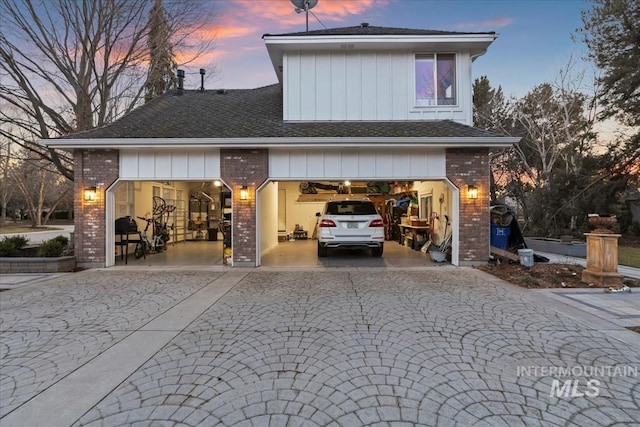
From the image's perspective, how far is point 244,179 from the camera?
27.8 ft

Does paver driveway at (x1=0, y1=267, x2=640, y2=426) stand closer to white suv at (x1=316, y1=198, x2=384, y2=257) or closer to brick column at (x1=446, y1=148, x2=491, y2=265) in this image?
brick column at (x1=446, y1=148, x2=491, y2=265)

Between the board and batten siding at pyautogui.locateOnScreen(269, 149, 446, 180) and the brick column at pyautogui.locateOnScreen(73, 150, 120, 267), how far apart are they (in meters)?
4.07

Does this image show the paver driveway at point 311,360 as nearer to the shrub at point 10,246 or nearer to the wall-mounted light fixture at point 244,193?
the wall-mounted light fixture at point 244,193

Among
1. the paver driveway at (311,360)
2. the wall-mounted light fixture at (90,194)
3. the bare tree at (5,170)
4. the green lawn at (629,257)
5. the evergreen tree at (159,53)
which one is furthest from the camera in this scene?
the bare tree at (5,170)

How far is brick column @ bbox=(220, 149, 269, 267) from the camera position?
8.45 m

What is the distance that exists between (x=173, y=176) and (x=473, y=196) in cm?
757

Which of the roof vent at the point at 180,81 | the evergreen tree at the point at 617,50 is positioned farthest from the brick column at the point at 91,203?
the evergreen tree at the point at 617,50

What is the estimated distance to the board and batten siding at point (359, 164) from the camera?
27.9 ft

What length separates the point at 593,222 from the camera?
6.43 meters

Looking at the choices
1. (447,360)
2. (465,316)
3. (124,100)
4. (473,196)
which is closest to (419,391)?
(447,360)

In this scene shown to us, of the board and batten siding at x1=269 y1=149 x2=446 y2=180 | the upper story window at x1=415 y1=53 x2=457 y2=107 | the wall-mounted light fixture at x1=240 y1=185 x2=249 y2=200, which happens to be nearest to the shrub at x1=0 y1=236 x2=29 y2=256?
the wall-mounted light fixture at x1=240 y1=185 x2=249 y2=200

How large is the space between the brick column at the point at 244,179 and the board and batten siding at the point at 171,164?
0.30 meters

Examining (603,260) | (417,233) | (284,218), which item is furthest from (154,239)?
(603,260)

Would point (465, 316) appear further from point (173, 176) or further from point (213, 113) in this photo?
point (213, 113)
